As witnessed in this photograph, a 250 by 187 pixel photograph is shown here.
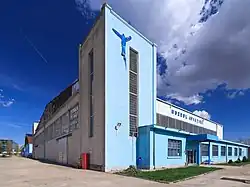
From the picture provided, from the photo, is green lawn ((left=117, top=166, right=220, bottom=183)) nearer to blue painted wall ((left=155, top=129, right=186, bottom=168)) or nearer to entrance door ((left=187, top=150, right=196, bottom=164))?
blue painted wall ((left=155, top=129, right=186, bottom=168))

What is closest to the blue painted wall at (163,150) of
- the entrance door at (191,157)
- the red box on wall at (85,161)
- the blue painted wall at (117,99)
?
the blue painted wall at (117,99)

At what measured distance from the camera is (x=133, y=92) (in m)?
24.3

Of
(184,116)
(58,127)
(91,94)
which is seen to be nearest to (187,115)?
(184,116)

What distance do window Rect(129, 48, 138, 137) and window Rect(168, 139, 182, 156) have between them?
3957 mm

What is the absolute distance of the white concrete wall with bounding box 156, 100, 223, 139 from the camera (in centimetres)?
3175

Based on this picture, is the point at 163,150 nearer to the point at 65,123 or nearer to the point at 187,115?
the point at 65,123

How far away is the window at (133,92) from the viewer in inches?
931

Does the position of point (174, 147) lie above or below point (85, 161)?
above

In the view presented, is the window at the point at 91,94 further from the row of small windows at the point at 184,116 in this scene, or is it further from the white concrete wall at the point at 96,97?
the row of small windows at the point at 184,116

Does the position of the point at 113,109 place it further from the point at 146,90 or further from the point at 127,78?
the point at 146,90

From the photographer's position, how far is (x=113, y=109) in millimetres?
21391

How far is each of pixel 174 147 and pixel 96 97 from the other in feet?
30.3

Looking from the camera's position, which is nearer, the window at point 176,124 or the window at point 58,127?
the window at point 176,124

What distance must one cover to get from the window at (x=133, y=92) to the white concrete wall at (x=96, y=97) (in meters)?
3.07
